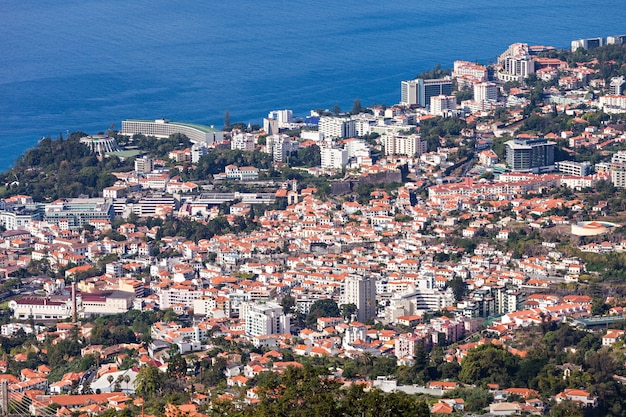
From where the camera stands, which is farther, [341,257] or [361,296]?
[341,257]

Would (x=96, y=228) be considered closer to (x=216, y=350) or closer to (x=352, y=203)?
(x=352, y=203)

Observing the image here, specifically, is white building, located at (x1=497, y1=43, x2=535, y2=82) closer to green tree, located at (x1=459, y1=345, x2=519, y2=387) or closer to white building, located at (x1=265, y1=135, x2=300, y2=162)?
white building, located at (x1=265, y1=135, x2=300, y2=162)

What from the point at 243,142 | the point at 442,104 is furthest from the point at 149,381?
the point at 442,104

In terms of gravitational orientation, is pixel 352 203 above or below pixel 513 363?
above

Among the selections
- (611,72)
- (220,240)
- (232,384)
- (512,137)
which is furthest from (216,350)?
(611,72)

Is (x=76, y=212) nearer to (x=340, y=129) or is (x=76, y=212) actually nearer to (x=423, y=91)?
(x=340, y=129)
